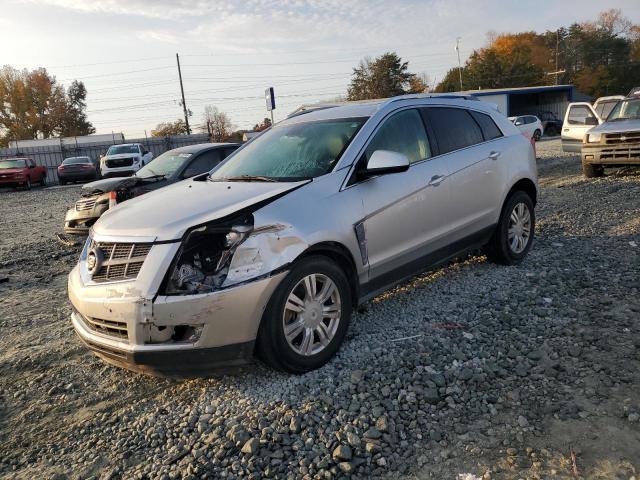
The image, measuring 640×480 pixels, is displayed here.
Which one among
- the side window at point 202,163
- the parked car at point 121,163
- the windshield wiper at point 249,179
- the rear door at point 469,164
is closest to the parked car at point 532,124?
the side window at point 202,163

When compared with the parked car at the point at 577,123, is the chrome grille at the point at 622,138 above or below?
below

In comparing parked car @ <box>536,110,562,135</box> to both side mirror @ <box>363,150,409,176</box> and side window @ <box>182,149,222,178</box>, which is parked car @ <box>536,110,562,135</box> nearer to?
side window @ <box>182,149,222,178</box>

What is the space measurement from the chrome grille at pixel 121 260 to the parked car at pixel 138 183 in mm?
4505

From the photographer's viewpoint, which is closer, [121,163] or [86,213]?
[86,213]

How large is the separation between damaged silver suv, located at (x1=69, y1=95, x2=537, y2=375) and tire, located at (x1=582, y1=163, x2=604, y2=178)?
26.4 ft

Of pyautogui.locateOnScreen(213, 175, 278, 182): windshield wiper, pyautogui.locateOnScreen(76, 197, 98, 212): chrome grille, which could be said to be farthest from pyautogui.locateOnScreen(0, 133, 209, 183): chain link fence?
pyautogui.locateOnScreen(213, 175, 278, 182): windshield wiper

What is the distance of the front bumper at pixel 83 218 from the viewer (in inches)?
314

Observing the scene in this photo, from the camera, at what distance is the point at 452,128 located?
499 centimetres

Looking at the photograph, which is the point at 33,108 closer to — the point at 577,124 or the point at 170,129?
the point at 170,129

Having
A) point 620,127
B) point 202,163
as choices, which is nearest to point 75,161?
point 202,163

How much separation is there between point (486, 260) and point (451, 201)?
1.48m

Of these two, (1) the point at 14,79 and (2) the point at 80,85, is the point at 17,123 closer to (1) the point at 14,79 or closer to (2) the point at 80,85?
(1) the point at 14,79

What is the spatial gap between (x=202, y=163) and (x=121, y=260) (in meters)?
5.70

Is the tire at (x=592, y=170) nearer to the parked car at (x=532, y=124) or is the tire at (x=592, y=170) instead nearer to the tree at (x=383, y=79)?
the parked car at (x=532, y=124)
